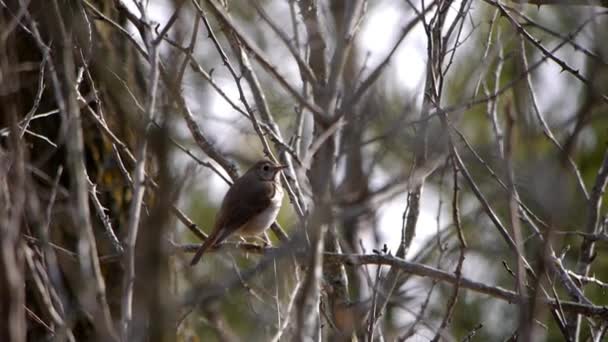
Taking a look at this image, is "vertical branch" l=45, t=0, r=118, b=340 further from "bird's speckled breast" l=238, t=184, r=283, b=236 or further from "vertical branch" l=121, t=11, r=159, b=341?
"bird's speckled breast" l=238, t=184, r=283, b=236

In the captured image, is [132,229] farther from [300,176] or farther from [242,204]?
[242,204]

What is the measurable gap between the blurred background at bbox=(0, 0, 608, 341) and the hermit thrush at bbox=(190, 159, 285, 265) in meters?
0.31

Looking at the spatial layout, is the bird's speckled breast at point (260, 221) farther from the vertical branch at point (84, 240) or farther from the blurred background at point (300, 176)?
the vertical branch at point (84, 240)

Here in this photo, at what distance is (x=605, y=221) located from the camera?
4.92m

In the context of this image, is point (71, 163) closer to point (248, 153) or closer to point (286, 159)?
point (286, 159)

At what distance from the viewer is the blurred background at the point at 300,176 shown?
2471mm

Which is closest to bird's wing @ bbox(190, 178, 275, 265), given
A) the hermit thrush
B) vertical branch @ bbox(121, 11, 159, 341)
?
the hermit thrush

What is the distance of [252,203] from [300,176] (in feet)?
11.5

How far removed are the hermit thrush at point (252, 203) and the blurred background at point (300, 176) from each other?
1.01ft

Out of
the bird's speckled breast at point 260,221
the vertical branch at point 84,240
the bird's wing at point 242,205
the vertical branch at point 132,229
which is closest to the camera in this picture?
the vertical branch at point 84,240

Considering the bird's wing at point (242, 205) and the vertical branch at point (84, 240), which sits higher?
the bird's wing at point (242, 205)

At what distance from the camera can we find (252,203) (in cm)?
660

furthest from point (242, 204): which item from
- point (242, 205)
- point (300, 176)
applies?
point (300, 176)

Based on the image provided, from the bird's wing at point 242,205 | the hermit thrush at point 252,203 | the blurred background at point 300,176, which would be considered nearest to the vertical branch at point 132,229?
A: the blurred background at point 300,176
